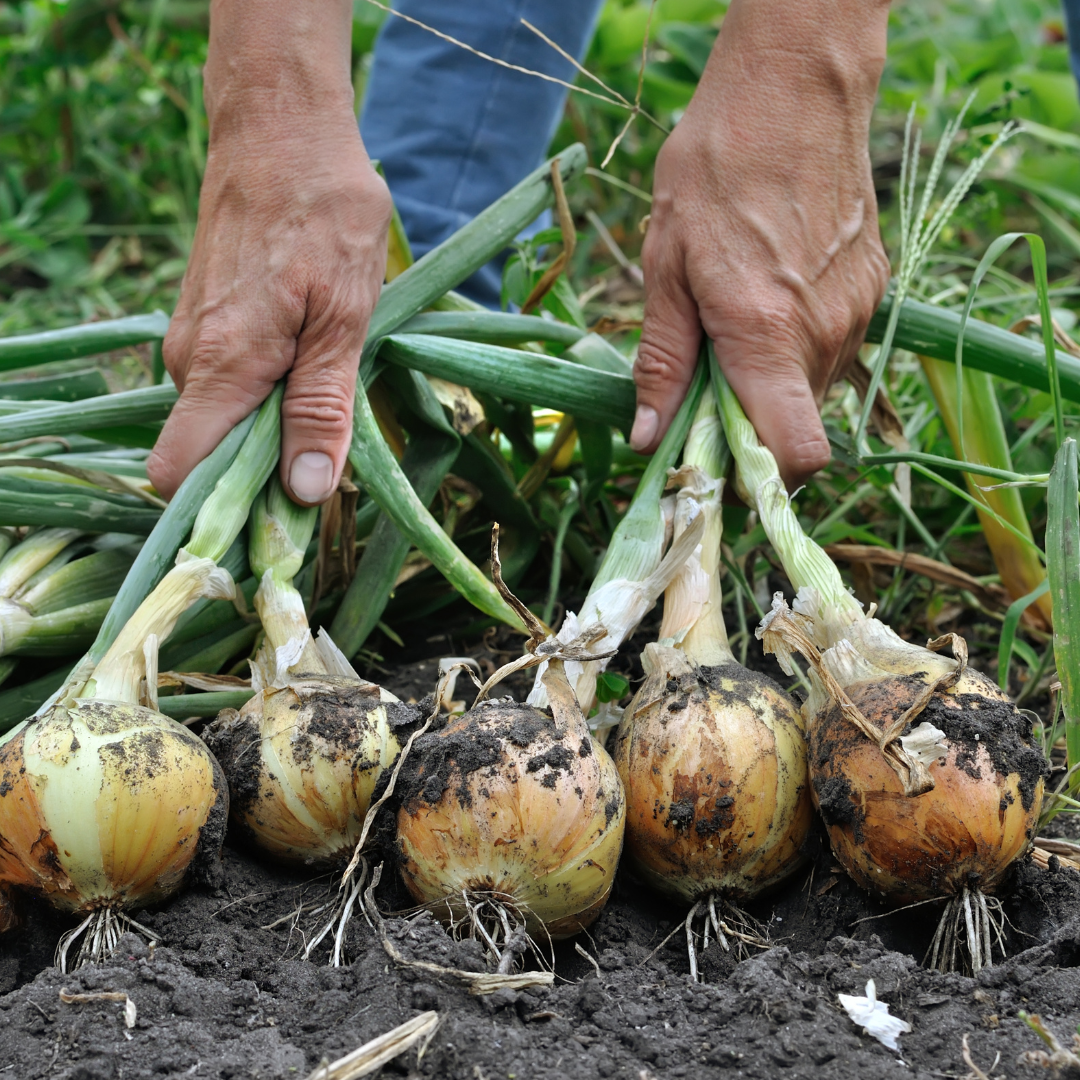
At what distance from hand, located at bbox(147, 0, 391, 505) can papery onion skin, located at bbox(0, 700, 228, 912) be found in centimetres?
43

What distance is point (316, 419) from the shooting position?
1.32 meters

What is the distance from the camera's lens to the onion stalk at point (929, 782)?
0.94 m

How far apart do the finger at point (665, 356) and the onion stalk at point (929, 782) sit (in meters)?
0.52

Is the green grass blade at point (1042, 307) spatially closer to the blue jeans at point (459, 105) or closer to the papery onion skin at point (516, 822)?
the papery onion skin at point (516, 822)

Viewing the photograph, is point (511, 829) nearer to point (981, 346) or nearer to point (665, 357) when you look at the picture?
point (665, 357)

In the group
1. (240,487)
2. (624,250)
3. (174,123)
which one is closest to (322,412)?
(240,487)

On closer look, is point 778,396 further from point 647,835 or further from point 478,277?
point 478,277

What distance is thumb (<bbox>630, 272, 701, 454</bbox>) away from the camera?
4.78 feet

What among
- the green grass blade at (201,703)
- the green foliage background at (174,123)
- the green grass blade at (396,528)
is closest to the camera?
the green grass blade at (201,703)

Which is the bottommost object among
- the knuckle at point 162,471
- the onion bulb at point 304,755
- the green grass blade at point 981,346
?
the onion bulb at point 304,755

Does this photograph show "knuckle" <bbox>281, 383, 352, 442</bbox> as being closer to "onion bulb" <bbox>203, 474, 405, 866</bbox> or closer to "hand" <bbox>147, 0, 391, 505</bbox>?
"hand" <bbox>147, 0, 391, 505</bbox>

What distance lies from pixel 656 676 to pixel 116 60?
15.5 ft

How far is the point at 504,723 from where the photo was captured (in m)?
1.02

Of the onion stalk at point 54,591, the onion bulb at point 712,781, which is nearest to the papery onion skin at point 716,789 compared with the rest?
the onion bulb at point 712,781
